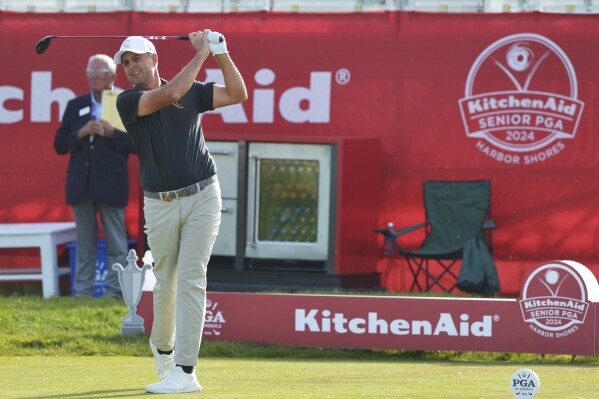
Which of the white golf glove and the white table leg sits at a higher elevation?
the white golf glove

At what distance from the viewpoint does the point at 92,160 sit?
36.4 feet

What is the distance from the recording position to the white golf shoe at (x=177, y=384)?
252 inches

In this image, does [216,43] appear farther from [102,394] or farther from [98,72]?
[98,72]

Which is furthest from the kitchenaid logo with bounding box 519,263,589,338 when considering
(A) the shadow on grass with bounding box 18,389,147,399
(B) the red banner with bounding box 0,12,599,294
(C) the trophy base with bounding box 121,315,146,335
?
(B) the red banner with bounding box 0,12,599,294

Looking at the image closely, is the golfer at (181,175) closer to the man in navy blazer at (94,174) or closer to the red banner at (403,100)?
the man in navy blazer at (94,174)

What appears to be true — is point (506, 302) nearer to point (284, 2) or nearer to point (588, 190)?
point (588, 190)

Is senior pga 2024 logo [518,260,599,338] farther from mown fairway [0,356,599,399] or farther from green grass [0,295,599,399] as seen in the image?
mown fairway [0,356,599,399]

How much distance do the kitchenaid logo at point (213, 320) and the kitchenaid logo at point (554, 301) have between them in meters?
1.96

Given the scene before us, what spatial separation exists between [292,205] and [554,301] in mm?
3406

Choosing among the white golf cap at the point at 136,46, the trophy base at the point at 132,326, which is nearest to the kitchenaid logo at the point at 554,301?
the trophy base at the point at 132,326

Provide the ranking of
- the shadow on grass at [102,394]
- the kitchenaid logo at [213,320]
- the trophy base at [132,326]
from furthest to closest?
the trophy base at [132,326]
the kitchenaid logo at [213,320]
the shadow on grass at [102,394]

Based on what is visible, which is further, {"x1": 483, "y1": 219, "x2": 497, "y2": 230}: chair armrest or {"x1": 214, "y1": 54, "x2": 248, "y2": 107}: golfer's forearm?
{"x1": 483, "y1": 219, "x2": 497, "y2": 230}: chair armrest

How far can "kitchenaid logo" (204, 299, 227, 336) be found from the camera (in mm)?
8969

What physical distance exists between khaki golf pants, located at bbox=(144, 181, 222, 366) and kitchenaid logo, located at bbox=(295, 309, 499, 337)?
7.44 ft
